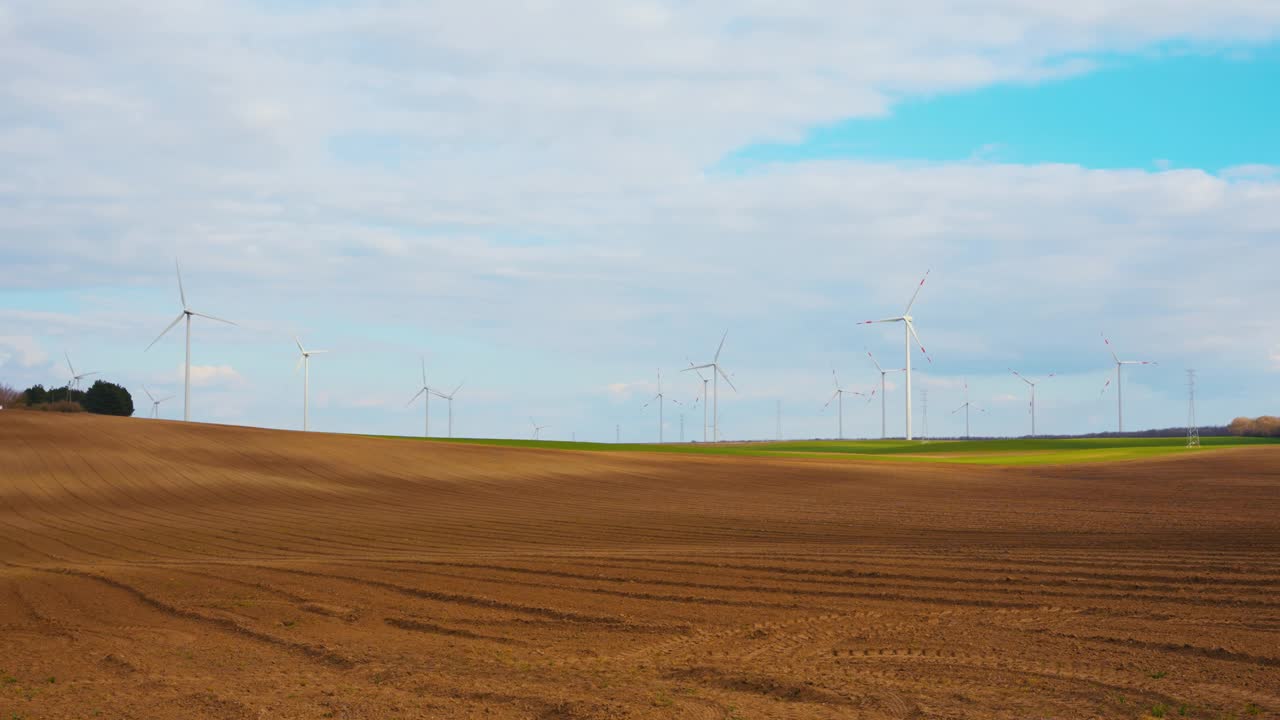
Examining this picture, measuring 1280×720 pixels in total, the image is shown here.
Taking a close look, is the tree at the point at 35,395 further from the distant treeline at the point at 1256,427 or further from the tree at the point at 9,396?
the distant treeline at the point at 1256,427

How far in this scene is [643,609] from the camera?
1361cm

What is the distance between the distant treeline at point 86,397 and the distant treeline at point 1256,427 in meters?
114

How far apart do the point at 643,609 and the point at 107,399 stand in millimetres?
95577

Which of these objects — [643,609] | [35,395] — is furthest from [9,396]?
[643,609]

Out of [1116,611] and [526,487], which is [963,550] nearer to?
[1116,611]

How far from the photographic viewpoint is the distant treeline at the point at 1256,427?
11262 centimetres

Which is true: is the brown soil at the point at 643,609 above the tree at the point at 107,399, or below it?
below

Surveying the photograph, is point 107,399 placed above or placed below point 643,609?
above

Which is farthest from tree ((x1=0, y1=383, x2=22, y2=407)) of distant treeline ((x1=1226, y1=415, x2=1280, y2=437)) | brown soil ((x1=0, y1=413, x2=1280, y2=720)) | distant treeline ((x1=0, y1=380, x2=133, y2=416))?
distant treeline ((x1=1226, y1=415, x2=1280, y2=437))

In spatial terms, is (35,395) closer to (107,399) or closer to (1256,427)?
(107,399)

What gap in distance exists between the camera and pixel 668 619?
1297 cm

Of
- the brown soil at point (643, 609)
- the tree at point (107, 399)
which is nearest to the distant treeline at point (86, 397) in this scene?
the tree at point (107, 399)

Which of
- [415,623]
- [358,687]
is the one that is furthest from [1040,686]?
[415,623]

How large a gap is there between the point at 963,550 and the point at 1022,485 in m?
24.6
